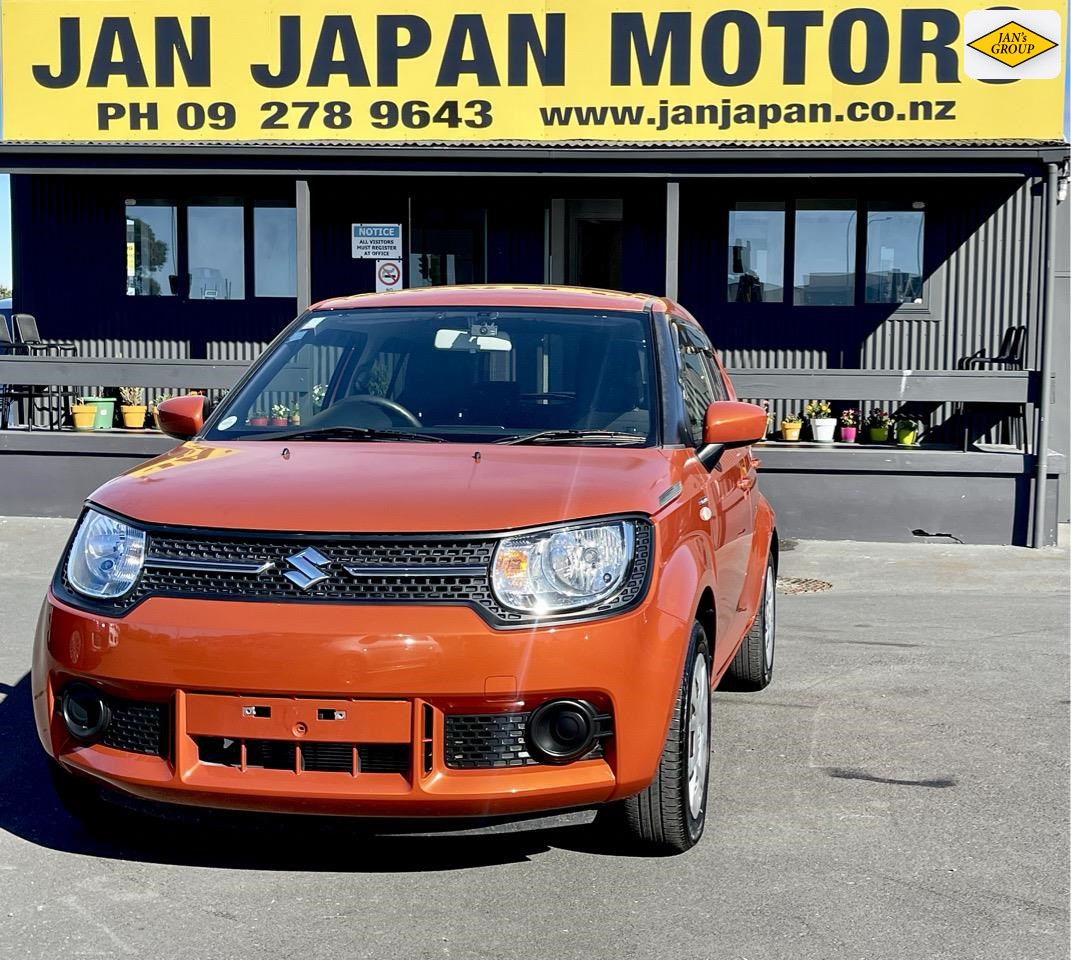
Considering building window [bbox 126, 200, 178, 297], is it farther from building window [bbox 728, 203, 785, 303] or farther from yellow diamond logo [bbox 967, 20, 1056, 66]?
yellow diamond logo [bbox 967, 20, 1056, 66]

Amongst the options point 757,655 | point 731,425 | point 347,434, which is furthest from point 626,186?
point 347,434

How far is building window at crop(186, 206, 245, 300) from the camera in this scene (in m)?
15.9

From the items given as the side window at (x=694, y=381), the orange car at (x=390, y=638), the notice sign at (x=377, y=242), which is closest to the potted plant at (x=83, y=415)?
the notice sign at (x=377, y=242)

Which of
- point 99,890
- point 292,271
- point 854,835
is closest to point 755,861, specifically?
point 854,835

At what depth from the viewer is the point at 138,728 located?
3828 millimetres

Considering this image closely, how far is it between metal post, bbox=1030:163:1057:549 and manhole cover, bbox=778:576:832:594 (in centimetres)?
281

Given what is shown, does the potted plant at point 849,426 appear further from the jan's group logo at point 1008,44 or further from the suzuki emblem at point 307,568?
the suzuki emblem at point 307,568

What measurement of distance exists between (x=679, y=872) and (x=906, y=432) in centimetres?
1037

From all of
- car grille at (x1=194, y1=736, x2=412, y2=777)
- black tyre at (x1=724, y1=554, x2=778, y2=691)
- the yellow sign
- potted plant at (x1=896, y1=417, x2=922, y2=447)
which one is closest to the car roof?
black tyre at (x1=724, y1=554, x2=778, y2=691)

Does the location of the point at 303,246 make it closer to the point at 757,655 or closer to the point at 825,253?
the point at 825,253

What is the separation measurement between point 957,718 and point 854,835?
5.83 ft

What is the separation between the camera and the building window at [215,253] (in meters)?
15.9

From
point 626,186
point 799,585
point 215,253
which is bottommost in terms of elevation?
point 799,585

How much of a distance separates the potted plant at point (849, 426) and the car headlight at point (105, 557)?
1133 centimetres
